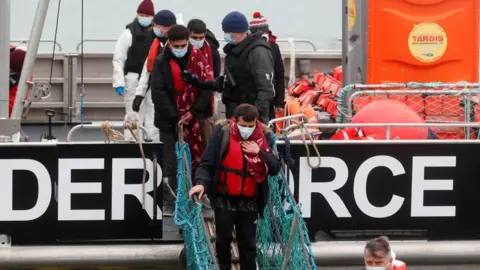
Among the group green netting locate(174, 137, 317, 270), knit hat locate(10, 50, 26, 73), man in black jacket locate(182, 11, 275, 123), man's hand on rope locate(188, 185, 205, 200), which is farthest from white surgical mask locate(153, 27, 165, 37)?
man's hand on rope locate(188, 185, 205, 200)

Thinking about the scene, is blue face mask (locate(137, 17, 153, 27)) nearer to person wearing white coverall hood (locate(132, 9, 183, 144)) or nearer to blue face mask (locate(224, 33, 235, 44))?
person wearing white coverall hood (locate(132, 9, 183, 144))

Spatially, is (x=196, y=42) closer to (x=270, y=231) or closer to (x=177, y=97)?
(x=177, y=97)

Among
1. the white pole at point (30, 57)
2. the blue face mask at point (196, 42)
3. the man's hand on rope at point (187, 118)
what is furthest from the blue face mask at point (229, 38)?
the white pole at point (30, 57)

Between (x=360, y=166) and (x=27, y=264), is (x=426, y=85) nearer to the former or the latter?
(x=360, y=166)

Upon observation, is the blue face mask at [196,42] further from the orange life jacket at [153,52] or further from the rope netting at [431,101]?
the rope netting at [431,101]

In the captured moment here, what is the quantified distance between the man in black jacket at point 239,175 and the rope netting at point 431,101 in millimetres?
2144

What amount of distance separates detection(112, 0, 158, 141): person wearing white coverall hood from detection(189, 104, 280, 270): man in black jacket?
3150 millimetres

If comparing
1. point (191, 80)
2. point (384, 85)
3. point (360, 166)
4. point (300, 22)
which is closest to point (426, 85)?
point (384, 85)

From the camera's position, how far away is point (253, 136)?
9.03 meters

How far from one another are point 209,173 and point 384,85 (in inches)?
108

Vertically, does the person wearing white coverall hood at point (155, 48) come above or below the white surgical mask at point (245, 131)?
above

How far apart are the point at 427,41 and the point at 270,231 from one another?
3.15 metres

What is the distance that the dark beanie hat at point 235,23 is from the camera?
1034 centimetres

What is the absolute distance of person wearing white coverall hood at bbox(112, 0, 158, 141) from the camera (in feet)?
40.0
